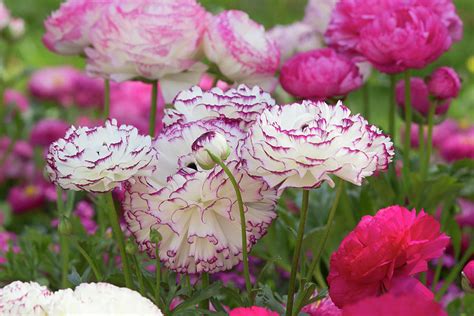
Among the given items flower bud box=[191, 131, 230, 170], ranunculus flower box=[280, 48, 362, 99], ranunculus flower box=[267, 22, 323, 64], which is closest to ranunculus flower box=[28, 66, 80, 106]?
ranunculus flower box=[267, 22, 323, 64]

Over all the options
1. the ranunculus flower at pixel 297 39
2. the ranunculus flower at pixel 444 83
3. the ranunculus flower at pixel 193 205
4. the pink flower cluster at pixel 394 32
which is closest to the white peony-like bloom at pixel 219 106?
the ranunculus flower at pixel 193 205

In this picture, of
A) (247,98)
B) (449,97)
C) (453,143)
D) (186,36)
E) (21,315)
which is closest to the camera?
(21,315)

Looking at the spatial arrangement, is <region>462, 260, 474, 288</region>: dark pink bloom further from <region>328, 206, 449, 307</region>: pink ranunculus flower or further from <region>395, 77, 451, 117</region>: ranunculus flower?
<region>395, 77, 451, 117</region>: ranunculus flower

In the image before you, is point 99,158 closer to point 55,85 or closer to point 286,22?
point 55,85

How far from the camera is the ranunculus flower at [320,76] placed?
124cm

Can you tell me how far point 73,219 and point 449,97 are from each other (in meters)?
0.61

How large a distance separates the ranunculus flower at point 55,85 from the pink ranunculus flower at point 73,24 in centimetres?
129

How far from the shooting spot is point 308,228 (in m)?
1.52

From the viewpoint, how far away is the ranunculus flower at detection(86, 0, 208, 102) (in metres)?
1.25

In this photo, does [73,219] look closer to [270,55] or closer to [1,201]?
[270,55]

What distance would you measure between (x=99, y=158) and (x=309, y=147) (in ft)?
0.62

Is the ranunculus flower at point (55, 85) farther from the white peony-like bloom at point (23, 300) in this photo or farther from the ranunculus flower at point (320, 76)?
the white peony-like bloom at point (23, 300)

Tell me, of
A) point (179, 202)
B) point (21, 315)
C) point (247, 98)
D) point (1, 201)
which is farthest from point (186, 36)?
point (1, 201)

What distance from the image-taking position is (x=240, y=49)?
4.09ft
